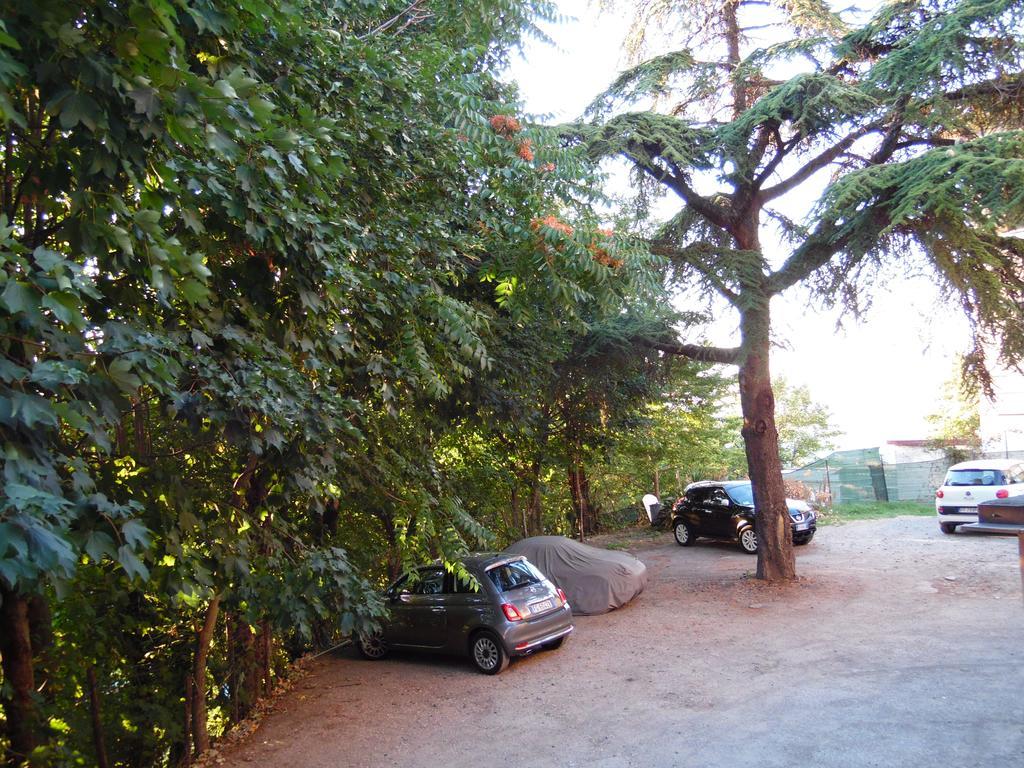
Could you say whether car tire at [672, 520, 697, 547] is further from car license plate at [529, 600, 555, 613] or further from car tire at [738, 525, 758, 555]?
car license plate at [529, 600, 555, 613]

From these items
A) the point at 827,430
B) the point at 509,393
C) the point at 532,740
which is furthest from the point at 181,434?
the point at 827,430

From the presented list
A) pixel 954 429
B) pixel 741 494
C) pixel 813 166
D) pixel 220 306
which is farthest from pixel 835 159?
pixel 954 429

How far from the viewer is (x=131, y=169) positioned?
10.9 ft

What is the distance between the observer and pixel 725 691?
25.8ft

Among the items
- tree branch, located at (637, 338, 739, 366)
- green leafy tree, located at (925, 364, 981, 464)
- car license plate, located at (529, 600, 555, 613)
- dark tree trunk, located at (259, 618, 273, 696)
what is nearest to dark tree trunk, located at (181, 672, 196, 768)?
dark tree trunk, located at (259, 618, 273, 696)

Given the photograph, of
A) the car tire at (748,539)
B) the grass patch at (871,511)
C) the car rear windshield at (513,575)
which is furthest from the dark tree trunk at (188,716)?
the grass patch at (871,511)

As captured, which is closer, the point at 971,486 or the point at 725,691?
the point at 725,691

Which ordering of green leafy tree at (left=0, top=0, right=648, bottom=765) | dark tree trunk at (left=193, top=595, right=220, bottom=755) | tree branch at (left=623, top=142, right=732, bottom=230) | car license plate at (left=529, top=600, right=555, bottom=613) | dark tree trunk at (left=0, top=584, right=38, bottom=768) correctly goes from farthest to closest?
tree branch at (left=623, top=142, right=732, bottom=230) → car license plate at (left=529, top=600, right=555, bottom=613) → dark tree trunk at (left=193, top=595, right=220, bottom=755) → dark tree trunk at (left=0, top=584, right=38, bottom=768) → green leafy tree at (left=0, top=0, right=648, bottom=765)

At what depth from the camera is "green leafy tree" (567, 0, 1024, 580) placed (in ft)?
32.0

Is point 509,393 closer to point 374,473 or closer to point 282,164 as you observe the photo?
point 374,473

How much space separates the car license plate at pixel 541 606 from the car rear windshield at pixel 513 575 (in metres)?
0.30

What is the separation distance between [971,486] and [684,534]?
6899 mm

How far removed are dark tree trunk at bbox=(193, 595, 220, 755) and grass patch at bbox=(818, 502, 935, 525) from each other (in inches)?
756

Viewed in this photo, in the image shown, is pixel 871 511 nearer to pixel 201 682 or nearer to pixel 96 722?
pixel 201 682
